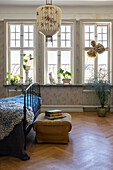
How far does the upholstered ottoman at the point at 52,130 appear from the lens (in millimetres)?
3387

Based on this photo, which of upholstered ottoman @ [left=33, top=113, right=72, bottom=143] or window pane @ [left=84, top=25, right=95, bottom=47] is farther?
window pane @ [left=84, top=25, right=95, bottom=47]

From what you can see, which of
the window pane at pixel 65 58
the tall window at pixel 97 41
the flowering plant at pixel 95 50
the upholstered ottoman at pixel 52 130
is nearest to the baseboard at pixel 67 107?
the tall window at pixel 97 41

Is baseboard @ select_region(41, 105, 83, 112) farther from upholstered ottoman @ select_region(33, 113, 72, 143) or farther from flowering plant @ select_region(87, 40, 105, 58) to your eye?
upholstered ottoman @ select_region(33, 113, 72, 143)

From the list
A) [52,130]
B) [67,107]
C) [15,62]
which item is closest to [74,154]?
[52,130]

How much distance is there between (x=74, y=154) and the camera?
9.70ft

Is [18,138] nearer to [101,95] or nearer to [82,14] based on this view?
[101,95]


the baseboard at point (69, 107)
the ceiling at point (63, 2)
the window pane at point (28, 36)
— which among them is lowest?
the baseboard at point (69, 107)

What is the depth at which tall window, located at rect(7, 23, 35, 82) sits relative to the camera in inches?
264

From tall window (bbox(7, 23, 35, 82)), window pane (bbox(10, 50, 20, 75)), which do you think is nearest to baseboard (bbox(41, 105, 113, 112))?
tall window (bbox(7, 23, 35, 82))

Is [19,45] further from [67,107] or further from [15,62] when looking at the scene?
[67,107]

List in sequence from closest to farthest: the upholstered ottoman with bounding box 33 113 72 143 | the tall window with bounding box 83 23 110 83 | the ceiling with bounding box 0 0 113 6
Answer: the upholstered ottoman with bounding box 33 113 72 143 → the ceiling with bounding box 0 0 113 6 → the tall window with bounding box 83 23 110 83

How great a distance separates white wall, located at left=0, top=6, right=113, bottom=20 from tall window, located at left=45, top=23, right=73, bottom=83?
0.45 meters

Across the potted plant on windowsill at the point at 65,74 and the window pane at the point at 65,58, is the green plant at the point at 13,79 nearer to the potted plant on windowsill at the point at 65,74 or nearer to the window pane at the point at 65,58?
the potted plant on windowsill at the point at 65,74

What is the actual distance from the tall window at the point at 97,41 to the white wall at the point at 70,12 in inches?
12.2
